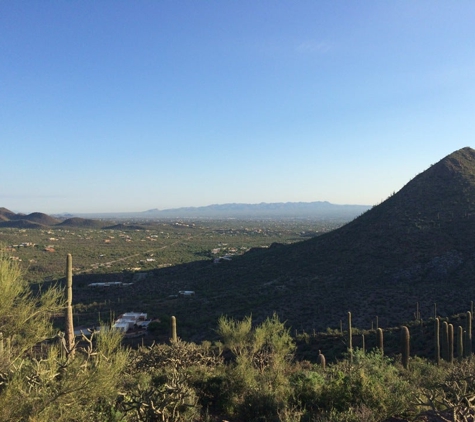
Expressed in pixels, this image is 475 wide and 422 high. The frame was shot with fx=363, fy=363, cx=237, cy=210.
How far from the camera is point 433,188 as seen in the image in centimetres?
4359

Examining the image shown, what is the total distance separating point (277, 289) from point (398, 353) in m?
15.3

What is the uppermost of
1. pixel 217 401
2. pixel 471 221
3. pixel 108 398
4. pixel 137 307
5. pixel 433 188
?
pixel 433 188

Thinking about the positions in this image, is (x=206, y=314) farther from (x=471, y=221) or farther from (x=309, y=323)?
(x=471, y=221)

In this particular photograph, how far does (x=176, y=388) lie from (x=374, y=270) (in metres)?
28.7

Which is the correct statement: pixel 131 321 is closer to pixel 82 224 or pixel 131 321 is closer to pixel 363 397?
pixel 363 397

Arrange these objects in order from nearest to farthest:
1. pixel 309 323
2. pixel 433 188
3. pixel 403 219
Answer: pixel 309 323 → pixel 403 219 → pixel 433 188

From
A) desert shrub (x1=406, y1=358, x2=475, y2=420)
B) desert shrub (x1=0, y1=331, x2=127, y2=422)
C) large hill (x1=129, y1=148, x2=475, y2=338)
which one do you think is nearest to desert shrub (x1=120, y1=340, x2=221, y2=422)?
desert shrub (x1=0, y1=331, x2=127, y2=422)

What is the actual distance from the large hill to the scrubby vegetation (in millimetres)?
13359

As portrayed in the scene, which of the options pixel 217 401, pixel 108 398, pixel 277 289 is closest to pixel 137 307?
pixel 277 289

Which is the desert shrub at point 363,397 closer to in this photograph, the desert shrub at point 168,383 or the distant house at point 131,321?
the desert shrub at point 168,383

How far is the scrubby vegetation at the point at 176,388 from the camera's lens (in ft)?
20.6

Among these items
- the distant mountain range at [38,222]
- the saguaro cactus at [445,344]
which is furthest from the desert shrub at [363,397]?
the distant mountain range at [38,222]

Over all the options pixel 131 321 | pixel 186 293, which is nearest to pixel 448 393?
pixel 131 321

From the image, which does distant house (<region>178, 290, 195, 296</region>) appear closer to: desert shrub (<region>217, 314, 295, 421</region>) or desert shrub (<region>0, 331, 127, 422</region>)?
desert shrub (<region>217, 314, 295, 421</region>)
